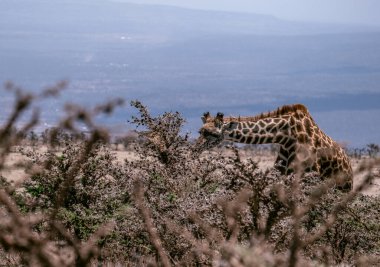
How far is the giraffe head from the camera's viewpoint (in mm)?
14281

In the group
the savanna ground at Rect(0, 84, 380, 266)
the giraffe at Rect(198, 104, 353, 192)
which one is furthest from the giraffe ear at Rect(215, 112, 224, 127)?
the savanna ground at Rect(0, 84, 380, 266)

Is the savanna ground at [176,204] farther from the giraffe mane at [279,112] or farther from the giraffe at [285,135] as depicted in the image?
the giraffe mane at [279,112]

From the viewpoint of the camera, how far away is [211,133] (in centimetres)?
1430

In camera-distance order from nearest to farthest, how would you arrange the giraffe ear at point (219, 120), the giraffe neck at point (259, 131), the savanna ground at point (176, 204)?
1. the savanna ground at point (176, 204)
2. the giraffe neck at point (259, 131)
3. the giraffe ear at point (219, 120)

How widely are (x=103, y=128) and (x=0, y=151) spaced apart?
417 millimetres

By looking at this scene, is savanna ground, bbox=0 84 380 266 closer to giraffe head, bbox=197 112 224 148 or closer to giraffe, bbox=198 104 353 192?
giraffe head, bbox=197 112 224 148

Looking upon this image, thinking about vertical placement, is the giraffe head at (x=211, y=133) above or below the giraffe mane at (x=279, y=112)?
below

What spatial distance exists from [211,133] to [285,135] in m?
1.20

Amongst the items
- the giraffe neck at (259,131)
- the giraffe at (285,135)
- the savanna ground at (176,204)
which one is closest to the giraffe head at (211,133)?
the giraffe at (285,135)

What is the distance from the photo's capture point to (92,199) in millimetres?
12047

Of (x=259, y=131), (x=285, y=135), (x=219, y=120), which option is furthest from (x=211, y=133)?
(x=285, y=135)

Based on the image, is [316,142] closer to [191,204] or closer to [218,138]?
[218,138]

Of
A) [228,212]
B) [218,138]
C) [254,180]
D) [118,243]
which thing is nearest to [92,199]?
[118,243]

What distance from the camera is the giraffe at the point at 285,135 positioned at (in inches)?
545
